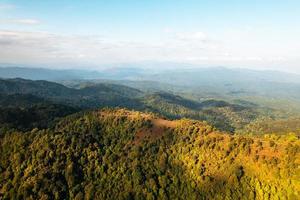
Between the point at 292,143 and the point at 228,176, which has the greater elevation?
the point at 292,143

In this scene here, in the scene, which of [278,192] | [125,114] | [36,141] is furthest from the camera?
[125,114]

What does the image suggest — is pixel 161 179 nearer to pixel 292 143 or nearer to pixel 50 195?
pixel 50 195

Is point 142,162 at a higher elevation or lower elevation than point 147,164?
higher

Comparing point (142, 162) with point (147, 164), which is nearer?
point (147, 164)

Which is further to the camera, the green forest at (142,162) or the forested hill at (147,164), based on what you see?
the green forest at (142,162)

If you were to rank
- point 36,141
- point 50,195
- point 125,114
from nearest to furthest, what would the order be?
point 50,195
point 36,141
point 125,114

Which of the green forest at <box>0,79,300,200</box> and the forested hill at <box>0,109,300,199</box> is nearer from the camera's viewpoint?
the forested hill at <box>0,109,300,199</box>

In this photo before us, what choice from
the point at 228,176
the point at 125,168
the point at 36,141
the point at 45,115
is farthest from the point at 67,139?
the point at 228,176

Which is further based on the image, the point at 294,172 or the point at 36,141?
the point at 36,141
